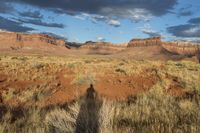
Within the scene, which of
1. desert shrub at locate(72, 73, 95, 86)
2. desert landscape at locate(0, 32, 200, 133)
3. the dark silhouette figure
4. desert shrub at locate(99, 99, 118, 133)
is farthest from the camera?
desert shrub at locate(72, 73, 95, 86)

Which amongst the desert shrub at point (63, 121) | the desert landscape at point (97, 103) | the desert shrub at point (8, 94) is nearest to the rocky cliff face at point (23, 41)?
the desert landscape at point (97, 103)

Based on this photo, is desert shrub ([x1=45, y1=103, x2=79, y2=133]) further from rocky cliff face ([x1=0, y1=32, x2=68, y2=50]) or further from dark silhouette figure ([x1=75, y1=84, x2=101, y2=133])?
rocky cliff face ([x1=0, y1=32, x2=68, y2=50])

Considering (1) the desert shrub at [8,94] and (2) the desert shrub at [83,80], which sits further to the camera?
(2) the desert shrub at [83,80]

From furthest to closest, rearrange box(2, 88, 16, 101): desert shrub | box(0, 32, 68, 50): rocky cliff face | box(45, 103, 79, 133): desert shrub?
1. box(0, 32, 68, 50): rocky cliff face
2. box(2, 88, 16, 101): desert shrub
3. box(45, 103, 79, 133): desert shrub

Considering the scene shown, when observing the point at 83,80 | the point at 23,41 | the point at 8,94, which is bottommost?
the point at 8,94

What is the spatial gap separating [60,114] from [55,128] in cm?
59

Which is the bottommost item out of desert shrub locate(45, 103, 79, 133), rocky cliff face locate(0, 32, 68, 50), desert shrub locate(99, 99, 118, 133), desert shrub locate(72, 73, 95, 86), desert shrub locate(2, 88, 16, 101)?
desert shrub locate(2, 88, 16, 101)

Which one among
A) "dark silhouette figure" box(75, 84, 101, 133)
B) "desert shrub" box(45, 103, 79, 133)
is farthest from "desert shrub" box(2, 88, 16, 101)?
"dark silhouette figure" box(75, 84, 101, 133)

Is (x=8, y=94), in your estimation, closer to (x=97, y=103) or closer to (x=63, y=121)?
(x=97, y=103)

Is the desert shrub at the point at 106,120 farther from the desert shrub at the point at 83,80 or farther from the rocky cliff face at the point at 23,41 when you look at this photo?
the rocky cliff face at the point at 23,41

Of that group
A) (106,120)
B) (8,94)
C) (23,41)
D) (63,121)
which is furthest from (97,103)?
(23,41)

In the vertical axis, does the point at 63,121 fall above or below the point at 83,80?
above

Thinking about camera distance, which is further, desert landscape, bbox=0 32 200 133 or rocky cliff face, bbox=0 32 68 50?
rocky cliff face, bbox=0 32 68 50

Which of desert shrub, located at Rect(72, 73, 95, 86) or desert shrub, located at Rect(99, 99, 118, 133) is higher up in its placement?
desert shrub, located at Rect(99, 99, 118, 133)
